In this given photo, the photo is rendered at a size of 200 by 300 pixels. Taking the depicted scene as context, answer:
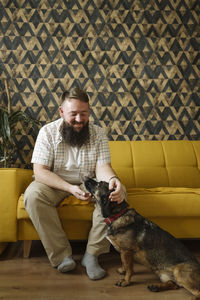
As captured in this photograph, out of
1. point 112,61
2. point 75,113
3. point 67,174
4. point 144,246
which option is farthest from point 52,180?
point 112,61

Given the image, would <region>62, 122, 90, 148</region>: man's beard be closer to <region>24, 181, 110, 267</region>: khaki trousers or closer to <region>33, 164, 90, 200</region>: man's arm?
<region>33, 164, 90, 200</region>: man's arm

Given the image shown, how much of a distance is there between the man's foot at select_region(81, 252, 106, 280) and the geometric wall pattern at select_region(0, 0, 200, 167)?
1.66 meters

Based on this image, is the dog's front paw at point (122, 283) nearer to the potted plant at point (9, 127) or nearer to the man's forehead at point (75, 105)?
the man's forehead at point (75, 105)

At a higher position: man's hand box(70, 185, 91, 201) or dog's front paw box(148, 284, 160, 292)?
man's hand box(70, 185, 91, 201)

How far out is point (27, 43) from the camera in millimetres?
2908

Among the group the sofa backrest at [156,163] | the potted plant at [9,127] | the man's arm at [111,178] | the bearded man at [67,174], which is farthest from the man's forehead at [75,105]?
the potted plant at [9,127]

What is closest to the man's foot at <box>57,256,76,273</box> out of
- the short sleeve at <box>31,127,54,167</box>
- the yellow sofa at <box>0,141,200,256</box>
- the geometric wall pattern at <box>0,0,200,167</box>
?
the yellow sofa at <box>0,141,200,256</box>

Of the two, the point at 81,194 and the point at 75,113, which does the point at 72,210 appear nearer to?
the point at 81,194

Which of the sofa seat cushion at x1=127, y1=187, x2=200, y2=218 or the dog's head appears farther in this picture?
the sofa seat cushion at x1=127, y1=187, x2=200, y2=218

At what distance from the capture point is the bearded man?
1506mm

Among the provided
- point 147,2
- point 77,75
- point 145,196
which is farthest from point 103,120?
point 147,2

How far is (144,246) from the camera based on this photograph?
1346mm

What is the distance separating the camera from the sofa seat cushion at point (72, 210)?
1647 mm

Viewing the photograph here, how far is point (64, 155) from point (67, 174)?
5.8 inches
